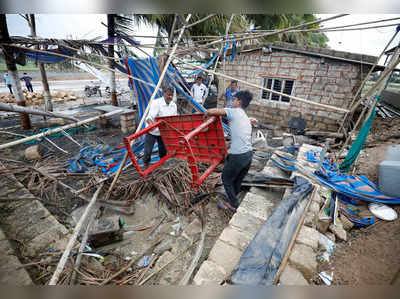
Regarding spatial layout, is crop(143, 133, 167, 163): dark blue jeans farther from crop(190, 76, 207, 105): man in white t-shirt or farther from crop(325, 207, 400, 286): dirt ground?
crop(325, 207, 400, 286): dirt ground

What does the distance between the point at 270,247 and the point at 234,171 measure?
3.76 feet

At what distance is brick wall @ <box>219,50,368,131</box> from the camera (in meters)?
6.36

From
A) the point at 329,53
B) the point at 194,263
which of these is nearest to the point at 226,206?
the point at 194,263

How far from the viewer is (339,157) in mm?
4551

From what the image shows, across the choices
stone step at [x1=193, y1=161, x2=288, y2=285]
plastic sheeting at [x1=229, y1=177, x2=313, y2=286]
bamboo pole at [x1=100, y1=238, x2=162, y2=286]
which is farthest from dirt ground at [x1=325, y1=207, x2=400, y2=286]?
bamboo pole at [x1=100, y1=238, x2=162, y2=286]

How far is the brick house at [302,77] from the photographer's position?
6230mm

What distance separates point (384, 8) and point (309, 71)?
298 inches

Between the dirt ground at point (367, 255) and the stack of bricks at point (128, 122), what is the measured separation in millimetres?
6504

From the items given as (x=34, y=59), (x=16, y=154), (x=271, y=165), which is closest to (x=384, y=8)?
(x=271, y=165)

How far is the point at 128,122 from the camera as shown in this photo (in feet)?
21.9

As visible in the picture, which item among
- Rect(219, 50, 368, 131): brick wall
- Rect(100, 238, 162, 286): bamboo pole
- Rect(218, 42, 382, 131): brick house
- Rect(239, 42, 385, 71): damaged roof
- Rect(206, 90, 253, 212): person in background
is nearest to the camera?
Rect(100, 238, 162, 286): bamboo pole

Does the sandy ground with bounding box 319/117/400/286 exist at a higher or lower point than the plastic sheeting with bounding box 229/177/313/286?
lower

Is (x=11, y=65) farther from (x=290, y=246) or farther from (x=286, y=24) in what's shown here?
(x=286, y=24)

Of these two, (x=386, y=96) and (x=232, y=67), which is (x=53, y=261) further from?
(x=386, y=96)
